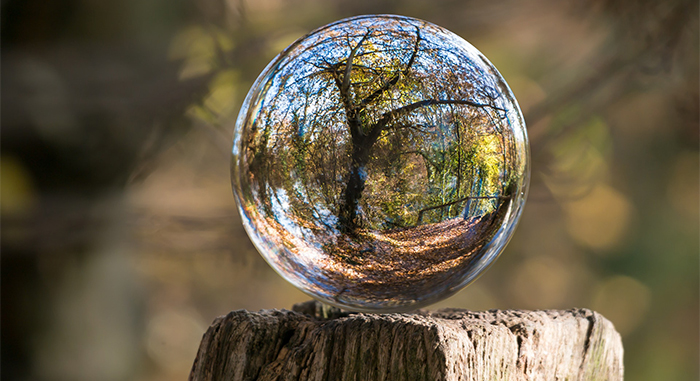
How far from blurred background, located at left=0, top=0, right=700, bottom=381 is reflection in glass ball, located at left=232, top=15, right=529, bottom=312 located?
1.74 metres

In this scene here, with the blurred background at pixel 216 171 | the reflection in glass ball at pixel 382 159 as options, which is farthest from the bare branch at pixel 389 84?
the blurred background at pixel 216 171

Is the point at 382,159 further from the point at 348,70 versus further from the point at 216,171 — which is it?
the point at 216,171

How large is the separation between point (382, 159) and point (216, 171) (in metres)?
2.70

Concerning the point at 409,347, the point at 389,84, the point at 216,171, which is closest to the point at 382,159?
the point at 389,84

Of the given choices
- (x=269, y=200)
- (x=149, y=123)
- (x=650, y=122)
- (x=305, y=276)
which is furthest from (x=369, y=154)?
(x=650, y=122)

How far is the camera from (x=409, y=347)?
1.22m

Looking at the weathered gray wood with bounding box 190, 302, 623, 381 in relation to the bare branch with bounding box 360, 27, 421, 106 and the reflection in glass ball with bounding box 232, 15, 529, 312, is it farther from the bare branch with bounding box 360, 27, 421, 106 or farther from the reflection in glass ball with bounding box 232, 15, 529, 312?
the bare branch with bounding box 360, 27, 421, 106

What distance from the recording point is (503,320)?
1.45m

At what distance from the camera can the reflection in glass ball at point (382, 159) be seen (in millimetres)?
1246

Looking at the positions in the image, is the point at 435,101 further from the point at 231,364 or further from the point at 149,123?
the point at 149,123

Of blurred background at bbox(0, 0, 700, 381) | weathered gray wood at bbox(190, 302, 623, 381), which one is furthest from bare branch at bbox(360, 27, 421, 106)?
blurred background at bbox(0, 0, 700, 381)

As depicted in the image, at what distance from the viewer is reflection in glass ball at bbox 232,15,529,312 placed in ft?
4.09

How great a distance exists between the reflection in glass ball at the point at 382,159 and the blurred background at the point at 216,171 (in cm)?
174

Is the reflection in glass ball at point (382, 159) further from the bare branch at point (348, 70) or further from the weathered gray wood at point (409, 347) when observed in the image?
the weathered gray wood at point (409, 347)
